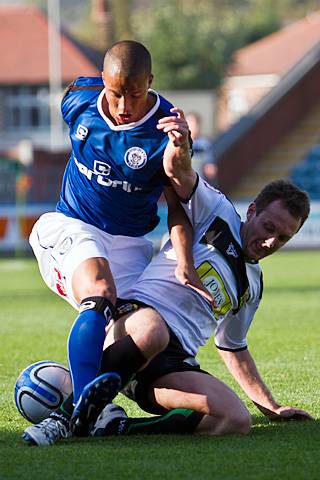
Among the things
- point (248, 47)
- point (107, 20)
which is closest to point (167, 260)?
point (107, 20)

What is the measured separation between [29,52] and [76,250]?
5474cm

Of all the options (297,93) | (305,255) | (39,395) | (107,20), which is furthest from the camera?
(107,20)

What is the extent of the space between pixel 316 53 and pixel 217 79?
78.7 feet

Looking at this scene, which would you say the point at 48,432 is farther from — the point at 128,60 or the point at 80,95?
the point at 80,95

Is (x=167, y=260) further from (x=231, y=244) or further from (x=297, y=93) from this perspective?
(x=297, y=93)

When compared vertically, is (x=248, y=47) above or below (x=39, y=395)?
below

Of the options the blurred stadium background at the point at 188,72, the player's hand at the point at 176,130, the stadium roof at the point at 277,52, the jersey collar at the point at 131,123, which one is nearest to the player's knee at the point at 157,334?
the player's hand at the point at 176,130

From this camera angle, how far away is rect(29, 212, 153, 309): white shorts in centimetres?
604

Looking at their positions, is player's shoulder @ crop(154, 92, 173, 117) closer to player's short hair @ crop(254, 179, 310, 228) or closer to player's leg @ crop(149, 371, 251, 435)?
player's short hair @ crop(254, 179, 310, 228)

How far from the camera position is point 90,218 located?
21.0 ft

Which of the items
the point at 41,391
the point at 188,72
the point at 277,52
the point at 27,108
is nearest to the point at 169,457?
the point at 41,391

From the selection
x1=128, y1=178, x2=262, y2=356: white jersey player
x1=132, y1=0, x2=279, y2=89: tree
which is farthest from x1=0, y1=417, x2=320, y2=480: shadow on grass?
x1=132, y1=0, x2=279, y2=89: tree

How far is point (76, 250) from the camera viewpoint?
602 centimetres

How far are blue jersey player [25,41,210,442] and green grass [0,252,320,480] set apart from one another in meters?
0.31
